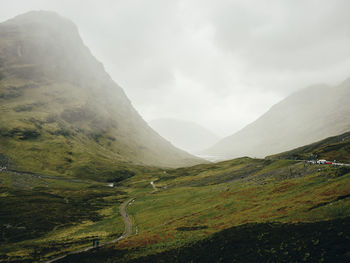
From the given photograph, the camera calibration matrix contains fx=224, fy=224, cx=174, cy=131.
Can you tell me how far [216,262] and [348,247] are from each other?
16.6 meters

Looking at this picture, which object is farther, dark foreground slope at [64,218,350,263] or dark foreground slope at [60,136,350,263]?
dark foreground slope at [60,136,350,263]

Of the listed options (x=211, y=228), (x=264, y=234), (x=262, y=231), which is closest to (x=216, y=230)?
(x=211, y=228)

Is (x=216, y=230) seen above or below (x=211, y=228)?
above

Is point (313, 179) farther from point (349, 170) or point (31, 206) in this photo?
point (31, 206)

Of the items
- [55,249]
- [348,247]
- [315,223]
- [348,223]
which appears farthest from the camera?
[55,249]

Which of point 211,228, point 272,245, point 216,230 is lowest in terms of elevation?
point 211,228

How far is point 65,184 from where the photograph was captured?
18950 centimetres

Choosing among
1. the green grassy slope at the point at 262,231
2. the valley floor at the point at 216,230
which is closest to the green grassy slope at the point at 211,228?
the green grassy slope at the point at 262,231

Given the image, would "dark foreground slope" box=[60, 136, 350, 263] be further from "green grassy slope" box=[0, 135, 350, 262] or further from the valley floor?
"green grassy slope" box=[0, 135, 350, 262]

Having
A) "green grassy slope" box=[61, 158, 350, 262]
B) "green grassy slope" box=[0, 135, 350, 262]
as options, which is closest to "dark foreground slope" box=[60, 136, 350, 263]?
"green grassy slope" box=[61, 158, 350, 262]

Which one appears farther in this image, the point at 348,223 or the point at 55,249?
the point at 55,249

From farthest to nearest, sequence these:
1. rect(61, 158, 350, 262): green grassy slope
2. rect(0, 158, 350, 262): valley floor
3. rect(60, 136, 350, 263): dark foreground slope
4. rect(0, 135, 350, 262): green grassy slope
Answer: rect(0, 135, 350, 262): green grassy slope
rect(0, 158, 350, 262): valley floor
rect(61, 158, 350, 262): green grassy slope
rect(60, 136, 350, 263): dark foreground slope

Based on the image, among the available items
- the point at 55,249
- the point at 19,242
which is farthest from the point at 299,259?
the point at 19,242

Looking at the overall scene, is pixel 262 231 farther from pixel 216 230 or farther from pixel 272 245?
pixel 216 230
